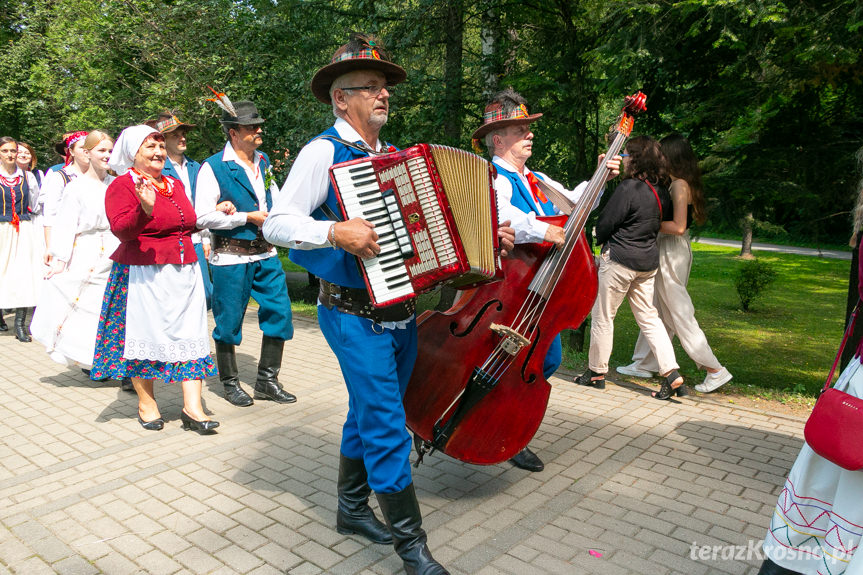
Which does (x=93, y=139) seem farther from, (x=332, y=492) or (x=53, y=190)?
(x=332, y=492)

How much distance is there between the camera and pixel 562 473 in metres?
4.20

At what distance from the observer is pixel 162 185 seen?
188 inches

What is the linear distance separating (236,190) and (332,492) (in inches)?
104

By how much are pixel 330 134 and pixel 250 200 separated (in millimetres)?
2665

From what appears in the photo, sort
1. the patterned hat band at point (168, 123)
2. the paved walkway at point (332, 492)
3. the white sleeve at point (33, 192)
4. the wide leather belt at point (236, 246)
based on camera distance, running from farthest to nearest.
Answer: the white sleeve at point (33, 192), the patterned hat band at point (168, 123), the wide leather belt at point (236, 246), the paved walkway at point (332, 492)

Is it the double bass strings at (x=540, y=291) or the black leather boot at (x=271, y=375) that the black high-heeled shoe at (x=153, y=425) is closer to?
the black leather boot at (x=271, y=375)

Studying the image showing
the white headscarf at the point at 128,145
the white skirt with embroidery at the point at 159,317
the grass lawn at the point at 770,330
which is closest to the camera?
the white headscarf at the point at 128,145

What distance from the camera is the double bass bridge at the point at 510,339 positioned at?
11.4ft

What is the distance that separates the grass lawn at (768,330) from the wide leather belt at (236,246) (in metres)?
3.30

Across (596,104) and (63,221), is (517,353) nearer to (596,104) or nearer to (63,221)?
(63,221)

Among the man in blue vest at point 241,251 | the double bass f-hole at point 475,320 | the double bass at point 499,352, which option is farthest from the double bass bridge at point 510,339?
the man in blue vest at point 241,251

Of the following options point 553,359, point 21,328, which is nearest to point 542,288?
point 553,359

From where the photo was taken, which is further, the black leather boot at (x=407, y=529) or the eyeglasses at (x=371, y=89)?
the eyeglasses at (x=371, y=89)

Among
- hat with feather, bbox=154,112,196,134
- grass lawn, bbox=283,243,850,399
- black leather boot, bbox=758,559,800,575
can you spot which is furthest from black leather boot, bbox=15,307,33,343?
black leather boot, bbox=758,559,800,575
